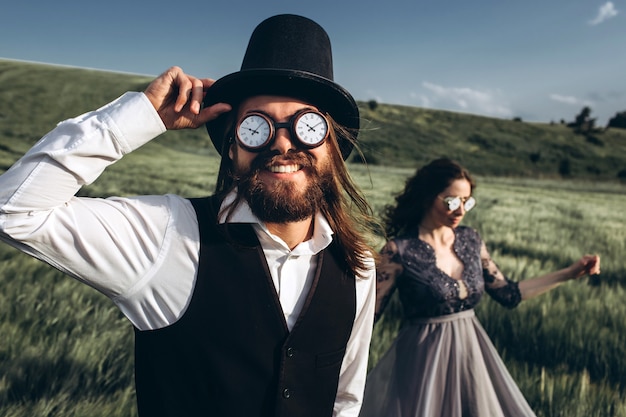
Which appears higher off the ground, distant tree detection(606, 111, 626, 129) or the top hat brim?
distant tree detection(606, 111, 626, 129)

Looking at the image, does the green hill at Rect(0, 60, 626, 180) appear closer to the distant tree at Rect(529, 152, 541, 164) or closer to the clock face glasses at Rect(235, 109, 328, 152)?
the distant tree at Rect(529, 152, 541, 164)

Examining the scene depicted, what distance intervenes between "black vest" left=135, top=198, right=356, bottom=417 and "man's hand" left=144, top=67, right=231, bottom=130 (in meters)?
0.35

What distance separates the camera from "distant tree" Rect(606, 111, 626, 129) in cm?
6712

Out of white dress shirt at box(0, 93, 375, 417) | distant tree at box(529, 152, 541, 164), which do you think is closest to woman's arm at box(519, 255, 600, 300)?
white dress shirt at box(0, 93, 375, 417)

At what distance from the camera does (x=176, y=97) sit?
6.30 feet

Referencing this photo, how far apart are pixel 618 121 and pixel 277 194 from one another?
7640 cm

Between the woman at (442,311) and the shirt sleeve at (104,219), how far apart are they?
1.87 meters

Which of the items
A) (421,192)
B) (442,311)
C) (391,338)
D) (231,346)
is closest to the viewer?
(231,346)

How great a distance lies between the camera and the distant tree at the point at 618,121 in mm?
67125

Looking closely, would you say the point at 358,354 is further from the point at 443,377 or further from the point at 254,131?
the point at 443,377

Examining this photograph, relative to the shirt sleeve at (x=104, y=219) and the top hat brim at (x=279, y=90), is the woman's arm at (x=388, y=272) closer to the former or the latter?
the top hat brim at (x=279, y=90)

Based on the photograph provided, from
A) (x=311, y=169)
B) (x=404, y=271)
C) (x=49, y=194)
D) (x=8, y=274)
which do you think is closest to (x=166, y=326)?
(x=49, y=194)

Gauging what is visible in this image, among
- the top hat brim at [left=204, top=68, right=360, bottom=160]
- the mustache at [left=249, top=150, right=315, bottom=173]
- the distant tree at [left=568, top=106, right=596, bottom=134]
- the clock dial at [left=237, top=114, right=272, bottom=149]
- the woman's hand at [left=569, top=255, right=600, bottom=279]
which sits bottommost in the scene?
the woman's hand at [left=569, top=255, right=600, bottom=279]

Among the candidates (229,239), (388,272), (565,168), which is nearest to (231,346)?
(229,239)
